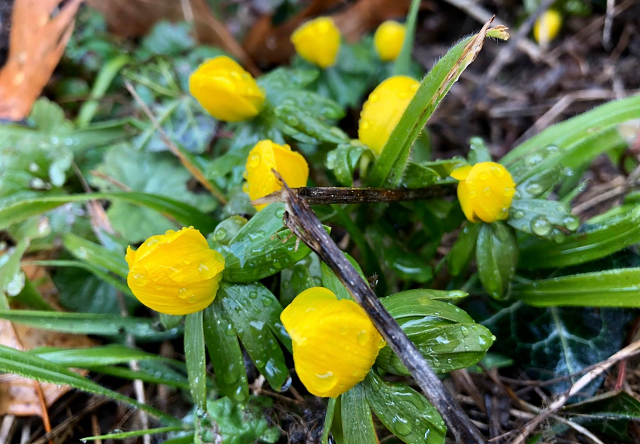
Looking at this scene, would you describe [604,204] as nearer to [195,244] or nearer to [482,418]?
[482,418]

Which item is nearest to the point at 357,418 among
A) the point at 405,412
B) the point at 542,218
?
the point at 405,412

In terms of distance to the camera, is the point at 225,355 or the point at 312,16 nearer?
the point at 225,355

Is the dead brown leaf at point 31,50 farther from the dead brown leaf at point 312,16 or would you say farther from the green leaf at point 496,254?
the green leaf at point 496,254

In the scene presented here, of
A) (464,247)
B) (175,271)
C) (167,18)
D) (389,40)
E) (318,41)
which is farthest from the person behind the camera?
(167,18)

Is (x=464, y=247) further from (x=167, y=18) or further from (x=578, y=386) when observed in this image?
(x=167, y=18)

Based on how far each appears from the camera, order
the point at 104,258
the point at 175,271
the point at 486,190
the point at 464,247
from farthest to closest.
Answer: the point at 104,258 < the point at 464,247 < the point at 486,190 < the point at 175,271

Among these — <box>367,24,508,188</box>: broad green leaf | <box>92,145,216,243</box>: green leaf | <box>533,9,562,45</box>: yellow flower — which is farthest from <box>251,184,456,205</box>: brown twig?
<box>533,9,562,45</box>: yellow flower

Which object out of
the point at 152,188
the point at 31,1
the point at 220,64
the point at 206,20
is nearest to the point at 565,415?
the point at 220,64
